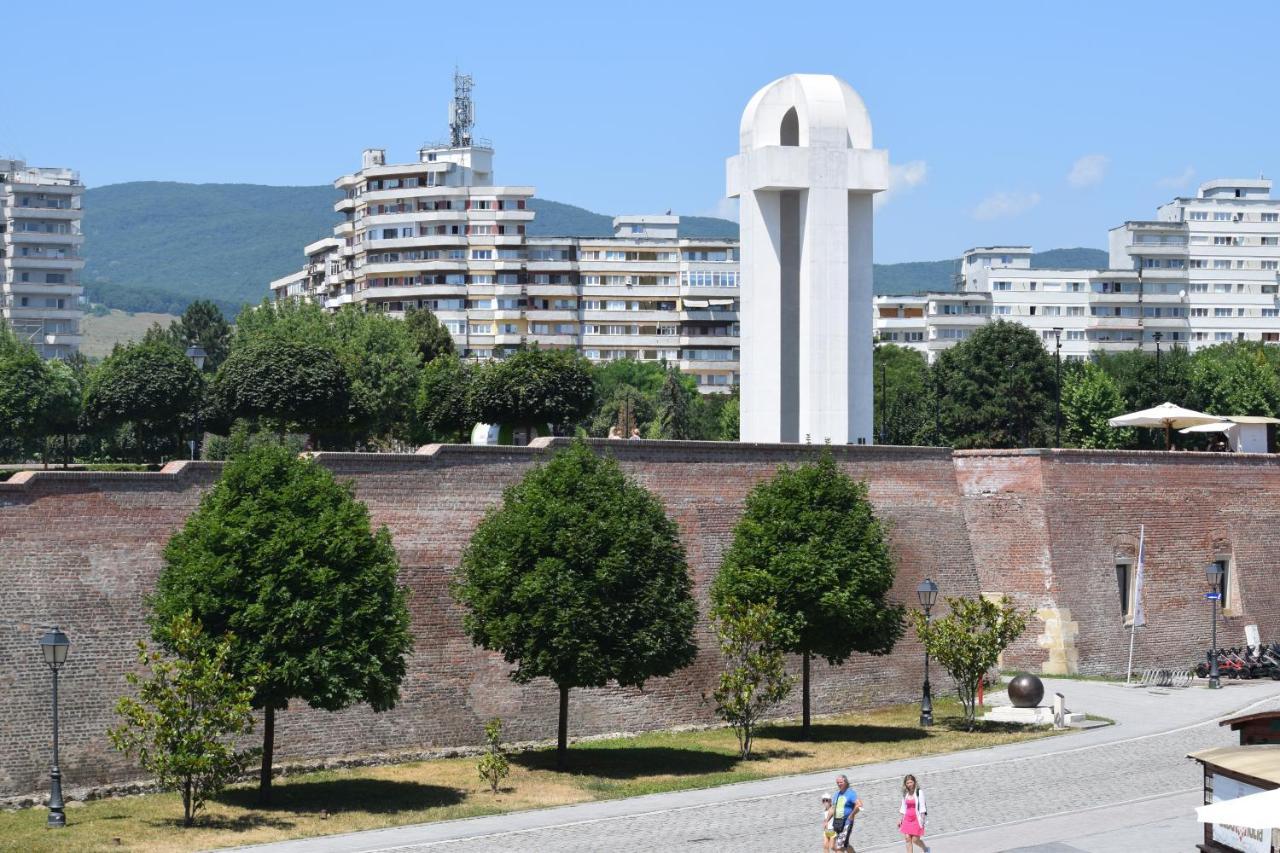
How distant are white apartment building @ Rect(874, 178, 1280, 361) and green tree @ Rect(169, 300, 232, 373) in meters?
63.2

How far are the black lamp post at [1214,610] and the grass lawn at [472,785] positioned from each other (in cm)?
832

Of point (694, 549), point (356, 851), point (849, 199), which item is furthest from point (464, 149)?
point (356, 851)

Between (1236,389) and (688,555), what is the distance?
51.0 m

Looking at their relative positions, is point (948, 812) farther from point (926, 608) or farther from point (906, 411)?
point (906, 411)

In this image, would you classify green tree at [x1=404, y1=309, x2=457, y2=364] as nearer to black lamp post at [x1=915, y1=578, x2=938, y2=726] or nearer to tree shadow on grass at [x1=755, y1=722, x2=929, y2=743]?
tree shadow on grass at [x1=755, y1=722, x2=929, y2=743]

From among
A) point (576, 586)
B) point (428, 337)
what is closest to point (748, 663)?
point (576, 586)

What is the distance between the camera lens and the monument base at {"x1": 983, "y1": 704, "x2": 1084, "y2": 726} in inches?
1527

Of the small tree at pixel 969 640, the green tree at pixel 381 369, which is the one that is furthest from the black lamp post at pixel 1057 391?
the green tree at pixel 381 369

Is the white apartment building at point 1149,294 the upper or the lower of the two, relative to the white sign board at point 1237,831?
upper

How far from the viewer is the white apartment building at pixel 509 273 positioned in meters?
129

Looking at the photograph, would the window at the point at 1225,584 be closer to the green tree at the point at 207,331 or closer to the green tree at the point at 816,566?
the green tree at the point at 816,566

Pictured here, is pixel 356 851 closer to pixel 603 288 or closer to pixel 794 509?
pixel 794 509

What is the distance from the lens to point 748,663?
3481 cm

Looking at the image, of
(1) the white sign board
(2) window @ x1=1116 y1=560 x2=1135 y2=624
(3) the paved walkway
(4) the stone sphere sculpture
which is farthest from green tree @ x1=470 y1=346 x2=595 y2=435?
(1) the white sign board
